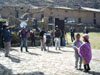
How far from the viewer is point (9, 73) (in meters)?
7.38

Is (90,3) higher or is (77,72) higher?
(90,3)

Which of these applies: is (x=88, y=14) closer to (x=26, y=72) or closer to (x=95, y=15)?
(x=95, y=15)

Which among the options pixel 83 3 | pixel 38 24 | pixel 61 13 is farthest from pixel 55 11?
pixel 83 3

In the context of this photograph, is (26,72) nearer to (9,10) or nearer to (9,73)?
(9,73)

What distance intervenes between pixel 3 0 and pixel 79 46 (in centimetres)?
7441

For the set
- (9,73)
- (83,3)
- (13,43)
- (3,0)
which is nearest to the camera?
(9,73)

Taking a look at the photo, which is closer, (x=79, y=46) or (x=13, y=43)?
(x=79, y=46)

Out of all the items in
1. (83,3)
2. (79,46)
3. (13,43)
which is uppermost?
(83,3)

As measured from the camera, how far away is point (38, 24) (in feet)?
78.4

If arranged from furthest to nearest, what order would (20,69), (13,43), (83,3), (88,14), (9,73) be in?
(83,3), (88,14), (13,43), (20,69), (9,73)

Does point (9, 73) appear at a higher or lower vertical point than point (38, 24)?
lower

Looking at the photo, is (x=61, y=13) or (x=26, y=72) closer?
(x=26, y=72)

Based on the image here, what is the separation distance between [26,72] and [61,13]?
46.8 meters

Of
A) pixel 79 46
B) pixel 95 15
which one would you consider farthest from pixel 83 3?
pixel 79 46
